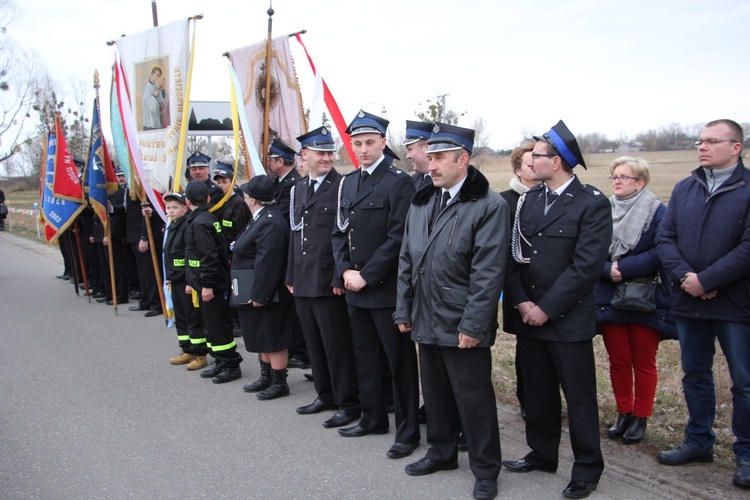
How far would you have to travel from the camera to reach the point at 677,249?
13.0 ft

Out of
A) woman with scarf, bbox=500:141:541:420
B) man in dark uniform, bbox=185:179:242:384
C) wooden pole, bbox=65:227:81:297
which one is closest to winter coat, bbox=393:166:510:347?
woman with scarf, bbox=500:141:541:420

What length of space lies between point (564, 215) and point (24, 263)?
557 inches

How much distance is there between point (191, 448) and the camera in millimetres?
4434

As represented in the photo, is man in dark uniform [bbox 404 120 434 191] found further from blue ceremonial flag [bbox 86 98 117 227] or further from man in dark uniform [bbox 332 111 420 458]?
blue ceremonial flag [bbox 86 98 117 227]

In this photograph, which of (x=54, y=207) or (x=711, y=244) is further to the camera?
(x=54, y=207)

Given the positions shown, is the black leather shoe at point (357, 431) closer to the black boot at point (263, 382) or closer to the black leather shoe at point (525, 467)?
the black leather shoe at point (525, 467)

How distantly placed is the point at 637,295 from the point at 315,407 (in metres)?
2.59

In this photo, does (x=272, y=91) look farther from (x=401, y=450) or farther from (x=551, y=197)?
(x=401, y=450)

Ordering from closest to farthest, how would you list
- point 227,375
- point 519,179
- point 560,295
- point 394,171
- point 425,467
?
point 560,295, point 425,467, point 394,171, point 519,179, point 227,375

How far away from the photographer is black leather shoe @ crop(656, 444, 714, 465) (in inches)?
154

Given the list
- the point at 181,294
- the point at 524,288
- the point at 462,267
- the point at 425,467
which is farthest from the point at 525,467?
the point at 181,294

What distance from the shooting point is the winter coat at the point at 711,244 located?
3668 millimetres

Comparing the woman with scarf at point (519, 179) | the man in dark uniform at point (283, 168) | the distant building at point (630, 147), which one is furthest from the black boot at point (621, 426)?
the distant building at point (630, 147)

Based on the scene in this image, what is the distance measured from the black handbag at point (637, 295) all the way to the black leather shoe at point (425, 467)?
1.51m
